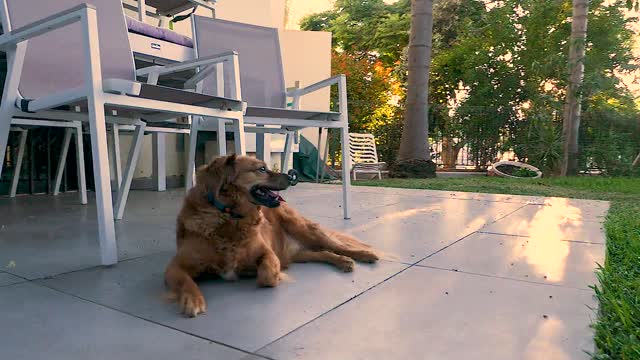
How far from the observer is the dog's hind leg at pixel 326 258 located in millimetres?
1885

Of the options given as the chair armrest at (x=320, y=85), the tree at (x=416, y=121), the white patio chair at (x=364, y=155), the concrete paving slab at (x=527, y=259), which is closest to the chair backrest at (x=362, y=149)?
the white patio chair at (x=364, y=155)

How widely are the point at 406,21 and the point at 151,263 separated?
12.6m

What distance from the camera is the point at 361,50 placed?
14430 millimetres

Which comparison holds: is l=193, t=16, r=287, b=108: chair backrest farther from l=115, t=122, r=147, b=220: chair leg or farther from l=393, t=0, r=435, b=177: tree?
l=393, t=0, r=435, b=177: tree

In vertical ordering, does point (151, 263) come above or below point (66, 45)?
below

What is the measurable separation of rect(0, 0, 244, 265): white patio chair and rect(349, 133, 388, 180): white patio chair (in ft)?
18.3

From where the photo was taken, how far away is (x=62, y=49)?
2.38 meters

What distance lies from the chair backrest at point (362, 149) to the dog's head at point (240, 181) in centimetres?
667

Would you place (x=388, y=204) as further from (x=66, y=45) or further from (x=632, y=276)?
(x=66, y=45)

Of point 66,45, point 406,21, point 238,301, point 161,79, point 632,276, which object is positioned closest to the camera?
point 238,301

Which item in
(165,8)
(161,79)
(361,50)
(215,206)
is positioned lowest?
(215,206)

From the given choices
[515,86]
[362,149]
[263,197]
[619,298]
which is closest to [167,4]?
[263,197]

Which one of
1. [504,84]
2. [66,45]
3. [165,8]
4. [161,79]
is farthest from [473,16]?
[66,45]

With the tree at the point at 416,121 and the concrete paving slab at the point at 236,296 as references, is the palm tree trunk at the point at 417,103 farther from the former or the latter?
the concrete paving slab at the point at 236,296
